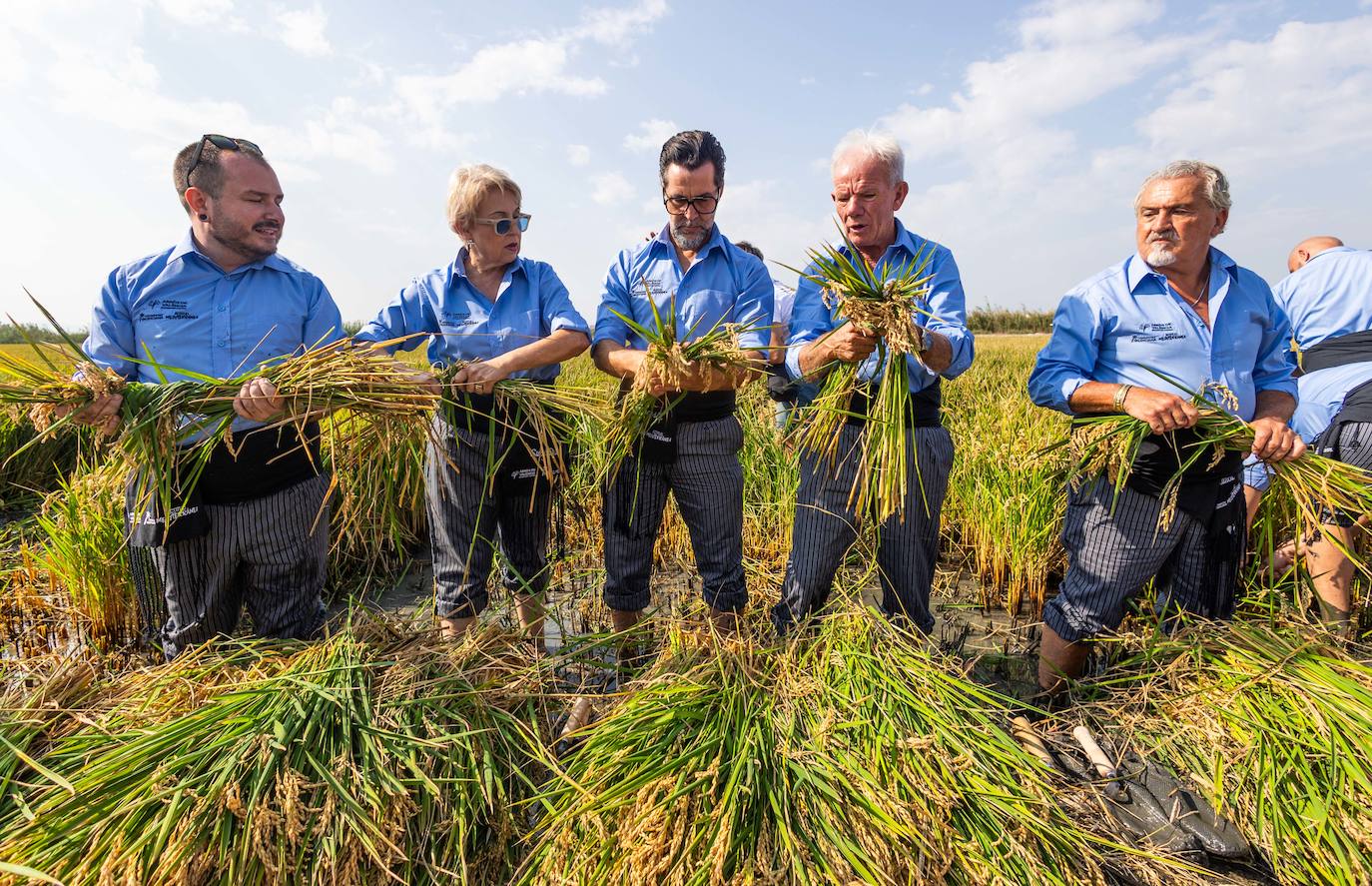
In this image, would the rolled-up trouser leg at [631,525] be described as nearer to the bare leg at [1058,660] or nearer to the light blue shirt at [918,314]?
the light blue shirt at [918,314]

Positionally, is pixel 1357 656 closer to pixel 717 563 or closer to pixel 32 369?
pixel 717 563

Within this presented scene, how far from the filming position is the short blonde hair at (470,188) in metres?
2.24

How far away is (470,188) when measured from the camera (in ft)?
7.36

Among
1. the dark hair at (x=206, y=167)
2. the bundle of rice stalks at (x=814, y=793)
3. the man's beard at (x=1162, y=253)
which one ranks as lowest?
the bundle of rice stalks at (x=814, y=793)

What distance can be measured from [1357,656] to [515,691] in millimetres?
2843

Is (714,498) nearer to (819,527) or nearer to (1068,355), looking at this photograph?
(819,527)

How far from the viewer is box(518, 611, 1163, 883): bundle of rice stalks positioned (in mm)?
1367

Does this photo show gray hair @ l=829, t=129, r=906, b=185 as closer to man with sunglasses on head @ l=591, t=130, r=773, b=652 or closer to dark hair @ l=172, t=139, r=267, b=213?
man with sunglasses on head @ l=591, t=130, r=773, b=652

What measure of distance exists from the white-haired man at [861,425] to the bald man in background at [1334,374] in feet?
5.24

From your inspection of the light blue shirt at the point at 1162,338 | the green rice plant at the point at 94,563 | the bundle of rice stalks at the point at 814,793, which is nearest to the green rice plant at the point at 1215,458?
the light blue shirt at the point at 1162,338

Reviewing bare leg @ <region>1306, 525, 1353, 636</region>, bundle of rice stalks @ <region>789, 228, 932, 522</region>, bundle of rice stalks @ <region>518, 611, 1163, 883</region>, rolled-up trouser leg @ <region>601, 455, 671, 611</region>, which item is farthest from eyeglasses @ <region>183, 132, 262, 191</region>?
bare leg @ <region>1306, 525, 1353, 636</region>

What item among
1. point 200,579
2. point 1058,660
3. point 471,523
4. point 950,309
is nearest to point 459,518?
point 471,523

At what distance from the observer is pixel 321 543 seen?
237 cm

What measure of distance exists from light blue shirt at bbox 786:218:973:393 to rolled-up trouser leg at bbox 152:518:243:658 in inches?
76.3
